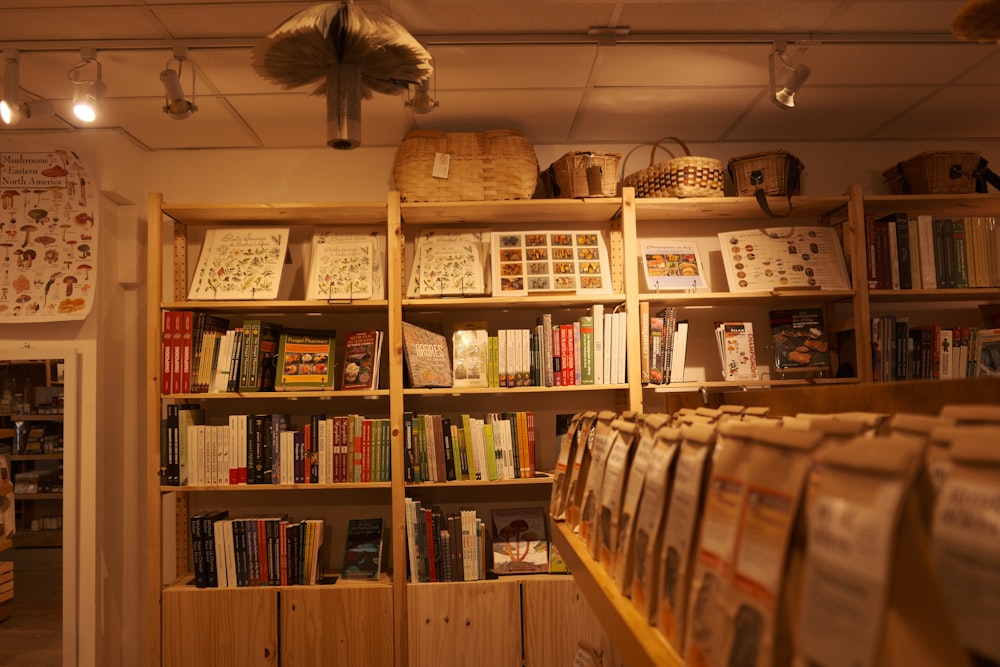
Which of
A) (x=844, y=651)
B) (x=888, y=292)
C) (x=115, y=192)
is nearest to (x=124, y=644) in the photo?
(x=115, y=192)

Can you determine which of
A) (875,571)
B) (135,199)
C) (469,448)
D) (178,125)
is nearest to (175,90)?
(178,125)

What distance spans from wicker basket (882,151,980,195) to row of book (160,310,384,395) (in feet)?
8.17

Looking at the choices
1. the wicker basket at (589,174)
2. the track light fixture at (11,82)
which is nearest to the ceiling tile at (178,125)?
the track light fixture at (11,82)

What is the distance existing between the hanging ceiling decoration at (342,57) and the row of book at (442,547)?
171 cm

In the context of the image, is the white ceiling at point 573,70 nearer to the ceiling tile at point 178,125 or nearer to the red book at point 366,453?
the ceiling tile at point 178,125

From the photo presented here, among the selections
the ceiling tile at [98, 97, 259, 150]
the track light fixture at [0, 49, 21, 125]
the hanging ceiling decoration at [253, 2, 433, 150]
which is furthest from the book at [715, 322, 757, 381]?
the track light fixture at [0, 49, 21, 125]

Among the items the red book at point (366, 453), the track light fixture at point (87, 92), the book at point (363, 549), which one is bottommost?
the book at point (363, 549)

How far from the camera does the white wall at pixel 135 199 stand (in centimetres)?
301

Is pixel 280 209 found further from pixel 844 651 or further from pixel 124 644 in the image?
pixel 844 651

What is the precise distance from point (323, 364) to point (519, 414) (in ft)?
2.81

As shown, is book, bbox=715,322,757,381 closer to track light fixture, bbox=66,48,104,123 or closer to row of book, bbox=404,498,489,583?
row of book, bbox=404,498,489,583

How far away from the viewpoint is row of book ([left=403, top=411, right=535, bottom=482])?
2867 millimetres

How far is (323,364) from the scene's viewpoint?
116 inches

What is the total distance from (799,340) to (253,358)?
236cm
